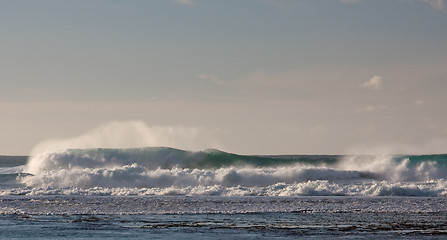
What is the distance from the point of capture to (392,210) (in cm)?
2584

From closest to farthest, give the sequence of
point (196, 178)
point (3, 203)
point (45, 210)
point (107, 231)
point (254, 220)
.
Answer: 1. point (107, 231)
2. point (254, 220)
3. point (45, 210)
4. point (3, 203)
5. point (196, 178)

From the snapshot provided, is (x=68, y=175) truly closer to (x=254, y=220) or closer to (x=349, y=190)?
(x=349, y=190)

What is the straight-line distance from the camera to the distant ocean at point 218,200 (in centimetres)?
1942

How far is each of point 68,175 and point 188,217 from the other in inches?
923

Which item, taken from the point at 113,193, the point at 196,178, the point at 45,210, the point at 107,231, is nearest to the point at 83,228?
the point at 107,231

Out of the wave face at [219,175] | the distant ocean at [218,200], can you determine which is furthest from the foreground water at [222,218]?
the wave face at [219,175]

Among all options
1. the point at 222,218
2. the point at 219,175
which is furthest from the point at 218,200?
the point at 219,175

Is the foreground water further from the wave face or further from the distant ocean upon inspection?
the wave face

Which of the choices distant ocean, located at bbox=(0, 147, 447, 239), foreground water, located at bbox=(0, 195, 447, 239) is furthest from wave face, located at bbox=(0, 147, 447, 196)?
foreground water, located at bbox=(0, 195, 447, 239)

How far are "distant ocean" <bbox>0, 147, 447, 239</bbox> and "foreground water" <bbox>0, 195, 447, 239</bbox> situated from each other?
0.04 m

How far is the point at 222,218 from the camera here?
74.6ft

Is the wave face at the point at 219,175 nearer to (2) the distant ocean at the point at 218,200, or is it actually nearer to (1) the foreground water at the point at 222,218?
(2) the distant ocean at the point at 218,200

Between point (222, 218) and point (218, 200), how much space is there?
8.15 metres

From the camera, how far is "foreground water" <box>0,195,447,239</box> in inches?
729
